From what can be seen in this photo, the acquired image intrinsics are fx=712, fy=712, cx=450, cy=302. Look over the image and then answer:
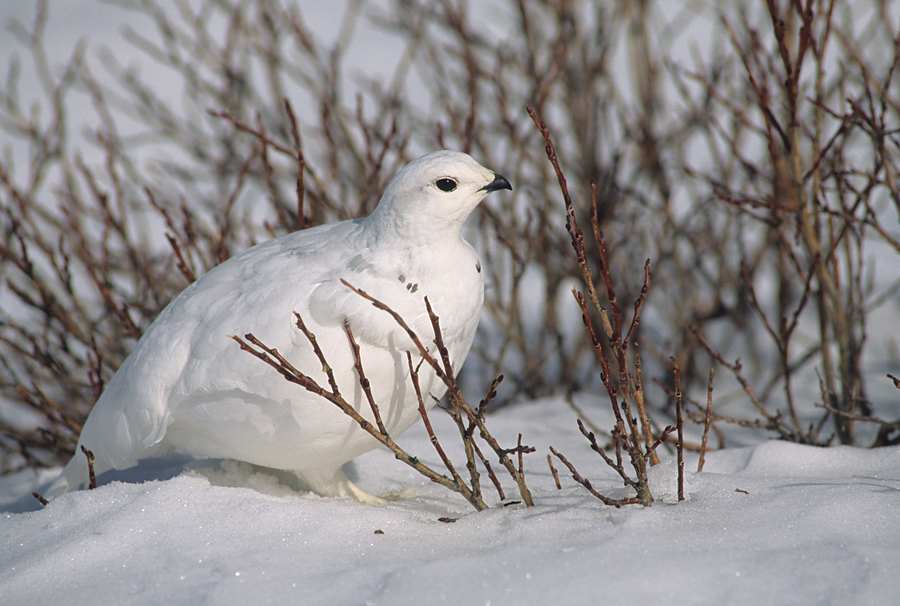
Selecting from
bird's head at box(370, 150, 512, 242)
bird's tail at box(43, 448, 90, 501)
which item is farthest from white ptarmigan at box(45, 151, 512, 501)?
bird's tail at box(43, 448, 90, 501)

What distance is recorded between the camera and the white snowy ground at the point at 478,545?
1388 millimetres

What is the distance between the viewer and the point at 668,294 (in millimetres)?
4223

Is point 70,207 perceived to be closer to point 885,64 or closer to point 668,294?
point 668,294

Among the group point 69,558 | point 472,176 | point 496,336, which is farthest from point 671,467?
point 496,336

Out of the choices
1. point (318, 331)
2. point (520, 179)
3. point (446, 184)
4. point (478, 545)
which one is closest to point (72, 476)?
point (318, 331)

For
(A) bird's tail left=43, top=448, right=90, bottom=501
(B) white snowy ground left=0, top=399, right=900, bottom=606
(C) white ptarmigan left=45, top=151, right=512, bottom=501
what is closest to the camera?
(B) white snowy ground left=0, top=399, right=900, bottom=606

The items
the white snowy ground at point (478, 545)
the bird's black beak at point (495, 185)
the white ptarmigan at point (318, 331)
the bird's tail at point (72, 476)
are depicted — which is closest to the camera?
the white snowy ground at point (478, 545)

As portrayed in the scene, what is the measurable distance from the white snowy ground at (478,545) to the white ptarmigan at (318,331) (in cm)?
19

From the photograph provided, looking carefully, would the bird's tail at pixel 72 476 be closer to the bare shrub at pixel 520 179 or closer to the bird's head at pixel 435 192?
the bare shrub at pixel 520 179

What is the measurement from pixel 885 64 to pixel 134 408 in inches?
185

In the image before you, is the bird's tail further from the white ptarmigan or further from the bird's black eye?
the bird's black eye

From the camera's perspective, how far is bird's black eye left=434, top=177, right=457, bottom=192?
1.85m

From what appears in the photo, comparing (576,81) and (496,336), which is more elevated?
(576,81)

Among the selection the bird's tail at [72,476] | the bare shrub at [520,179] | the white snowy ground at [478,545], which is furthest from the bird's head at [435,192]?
the bird's tail at [72,476]
